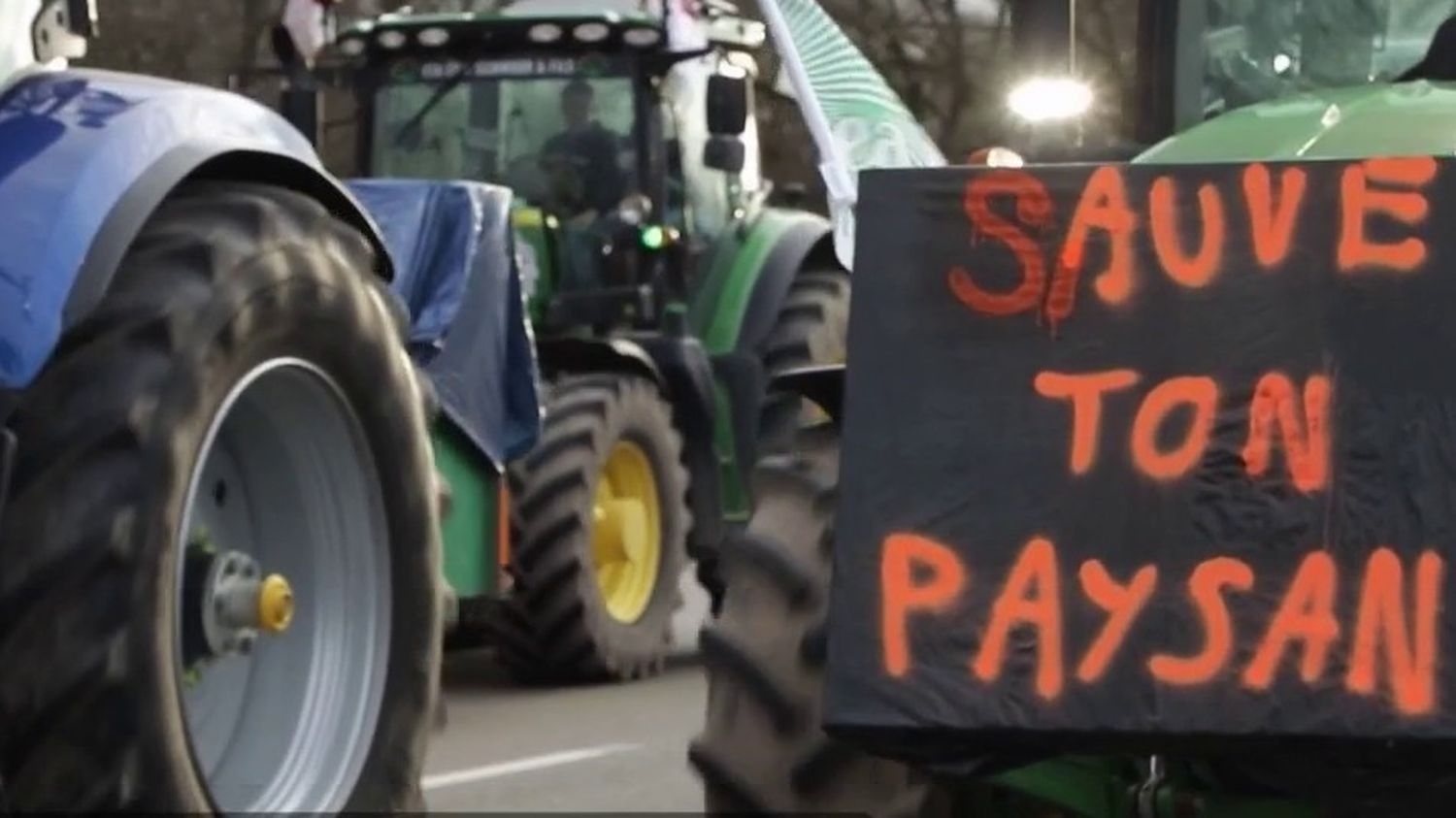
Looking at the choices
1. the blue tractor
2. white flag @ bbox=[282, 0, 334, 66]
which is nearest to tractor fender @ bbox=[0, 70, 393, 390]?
the blue tractor

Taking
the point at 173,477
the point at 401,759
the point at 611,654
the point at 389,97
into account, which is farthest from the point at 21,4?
the point at 389,97

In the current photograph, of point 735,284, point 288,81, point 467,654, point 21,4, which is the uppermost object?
point 21,4

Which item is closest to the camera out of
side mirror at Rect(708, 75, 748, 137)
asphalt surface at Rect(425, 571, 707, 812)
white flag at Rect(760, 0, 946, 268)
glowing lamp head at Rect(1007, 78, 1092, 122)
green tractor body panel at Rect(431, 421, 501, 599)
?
glowing lamp head at Rect(1007, 78, 1092, 122)

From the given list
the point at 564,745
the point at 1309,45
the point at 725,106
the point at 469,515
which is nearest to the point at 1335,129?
the point at 1309,45

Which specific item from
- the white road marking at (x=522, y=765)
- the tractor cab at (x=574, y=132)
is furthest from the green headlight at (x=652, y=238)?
the white road marking at (x=522, y=765)

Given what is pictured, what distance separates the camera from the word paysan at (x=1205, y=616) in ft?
13.2

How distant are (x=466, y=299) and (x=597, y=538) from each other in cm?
362

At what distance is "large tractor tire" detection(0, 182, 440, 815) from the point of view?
4.55 meters

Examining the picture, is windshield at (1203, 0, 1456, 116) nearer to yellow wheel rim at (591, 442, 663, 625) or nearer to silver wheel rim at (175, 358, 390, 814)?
silver wheel rim at (175, 358, 390, 814)

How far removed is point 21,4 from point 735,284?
7747mm

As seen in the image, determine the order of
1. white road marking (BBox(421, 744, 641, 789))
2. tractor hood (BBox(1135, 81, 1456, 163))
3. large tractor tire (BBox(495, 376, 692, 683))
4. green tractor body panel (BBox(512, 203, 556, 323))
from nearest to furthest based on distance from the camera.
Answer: tractor hood (BBox(1135, 81, 1456, 163))
white road marking (BBox(421, 744, 641, 789))
large tractor tire (BBox(495, 376, 692, 683))
green tractor body panel (BBox(512, 203, 556, 323))

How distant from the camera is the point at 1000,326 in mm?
4328

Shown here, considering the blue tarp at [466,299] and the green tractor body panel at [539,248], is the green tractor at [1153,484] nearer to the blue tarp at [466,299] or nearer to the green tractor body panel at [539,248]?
the blue tarp at [466,299]

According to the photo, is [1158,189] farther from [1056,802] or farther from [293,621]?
[293,621]
